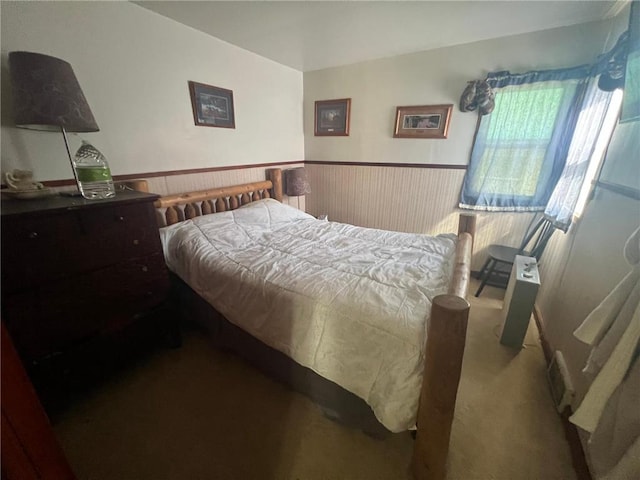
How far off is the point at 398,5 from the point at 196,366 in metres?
2.80

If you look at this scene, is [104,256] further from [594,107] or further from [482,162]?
[594,107]

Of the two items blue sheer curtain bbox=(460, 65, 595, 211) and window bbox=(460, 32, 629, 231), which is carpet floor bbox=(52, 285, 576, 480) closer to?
window bbox=(460, 32, 629, 231)

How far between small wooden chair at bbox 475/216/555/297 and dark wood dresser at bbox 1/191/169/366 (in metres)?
2.82

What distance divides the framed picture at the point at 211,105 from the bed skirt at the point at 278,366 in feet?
4.54

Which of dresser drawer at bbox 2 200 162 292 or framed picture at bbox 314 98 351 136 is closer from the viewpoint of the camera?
dresser drawer at bbox 2 200 162 292

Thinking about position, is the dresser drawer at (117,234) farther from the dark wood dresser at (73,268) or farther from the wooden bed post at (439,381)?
the wooden bed post at (439,381)

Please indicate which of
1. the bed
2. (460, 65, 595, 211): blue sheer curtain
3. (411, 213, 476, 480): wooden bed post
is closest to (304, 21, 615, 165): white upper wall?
(460, 65, 595, 211): blue sheer curtain

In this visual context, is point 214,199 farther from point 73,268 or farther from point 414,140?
point 414,140

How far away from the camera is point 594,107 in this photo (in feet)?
6.15

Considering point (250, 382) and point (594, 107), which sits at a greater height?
point (594, 107)

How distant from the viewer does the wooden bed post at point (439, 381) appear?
0.85 metres

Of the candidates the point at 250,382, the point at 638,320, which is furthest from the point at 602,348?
the point at 250,382

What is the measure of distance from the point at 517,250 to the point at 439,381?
88.6 inches

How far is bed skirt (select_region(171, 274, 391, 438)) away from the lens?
4.10ft
